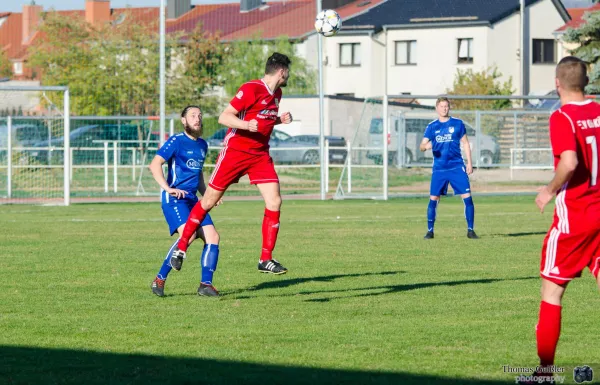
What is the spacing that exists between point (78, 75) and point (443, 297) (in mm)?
28965

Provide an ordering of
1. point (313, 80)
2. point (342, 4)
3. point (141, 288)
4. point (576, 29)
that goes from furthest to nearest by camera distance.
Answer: point (342, 4)
point (313, 80)
point (576, 29)
point (141, 288)

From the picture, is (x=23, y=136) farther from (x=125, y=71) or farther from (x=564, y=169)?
(x=564, y=169)

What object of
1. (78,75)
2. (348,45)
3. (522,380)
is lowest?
(522,380)

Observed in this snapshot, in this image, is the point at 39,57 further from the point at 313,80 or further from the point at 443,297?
the point at 443,297

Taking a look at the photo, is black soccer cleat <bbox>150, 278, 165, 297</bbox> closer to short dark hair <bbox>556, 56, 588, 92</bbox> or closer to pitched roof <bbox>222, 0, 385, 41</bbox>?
short dark hair <bbox>556, 56, 588, 92</bbox>

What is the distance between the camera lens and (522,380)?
607cm

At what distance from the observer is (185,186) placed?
10.1m

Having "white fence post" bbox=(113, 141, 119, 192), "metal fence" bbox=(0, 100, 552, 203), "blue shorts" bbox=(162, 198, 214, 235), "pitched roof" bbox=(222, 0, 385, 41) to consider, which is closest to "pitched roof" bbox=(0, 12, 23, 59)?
"pitched roof" bbox=(222, 0, 385, 41)

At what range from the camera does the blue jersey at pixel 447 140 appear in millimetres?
16547

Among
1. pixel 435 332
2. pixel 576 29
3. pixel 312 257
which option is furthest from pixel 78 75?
pixel 435 332

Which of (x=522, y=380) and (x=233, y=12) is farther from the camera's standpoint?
(x=233, y=12)

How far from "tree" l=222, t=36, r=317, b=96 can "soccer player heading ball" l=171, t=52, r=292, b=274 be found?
2632 centimetres

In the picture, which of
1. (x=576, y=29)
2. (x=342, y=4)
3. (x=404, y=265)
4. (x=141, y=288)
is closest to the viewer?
(x=141, y=288)

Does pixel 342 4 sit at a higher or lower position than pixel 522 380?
higher
